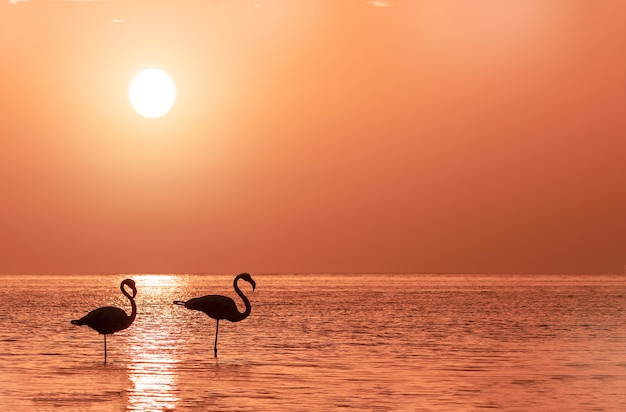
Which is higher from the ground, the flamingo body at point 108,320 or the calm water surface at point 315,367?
the flamingo body at point 108,320

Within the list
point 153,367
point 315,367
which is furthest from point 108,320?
point 315,367

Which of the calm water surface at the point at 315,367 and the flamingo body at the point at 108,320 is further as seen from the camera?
the flamingo body at the point at 108,320

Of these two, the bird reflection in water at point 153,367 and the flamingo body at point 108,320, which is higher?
the flamingo body at point 108,320

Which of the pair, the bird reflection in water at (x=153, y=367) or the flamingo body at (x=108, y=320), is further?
the flamingo body at (x=108, y=320)

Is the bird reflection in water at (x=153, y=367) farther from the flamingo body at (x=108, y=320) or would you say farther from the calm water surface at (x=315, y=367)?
the flamingo body at (x=108, y=320)

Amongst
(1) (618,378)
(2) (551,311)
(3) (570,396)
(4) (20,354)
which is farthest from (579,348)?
(2) (551,311)

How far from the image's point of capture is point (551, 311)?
191ft

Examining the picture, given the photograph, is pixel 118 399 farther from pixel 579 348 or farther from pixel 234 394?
pixel 579 348

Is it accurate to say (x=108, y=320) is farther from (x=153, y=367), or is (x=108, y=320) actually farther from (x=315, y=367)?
(x=315, y=367)

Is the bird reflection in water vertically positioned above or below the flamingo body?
below

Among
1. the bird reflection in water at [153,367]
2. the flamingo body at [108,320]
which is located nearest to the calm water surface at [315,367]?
the bird reflection in water at [153,367]

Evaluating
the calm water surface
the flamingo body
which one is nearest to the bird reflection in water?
the calm water surface

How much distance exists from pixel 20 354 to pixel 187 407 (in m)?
10.7

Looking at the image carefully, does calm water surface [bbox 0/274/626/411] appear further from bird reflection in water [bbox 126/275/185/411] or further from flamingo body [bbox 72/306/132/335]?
flamingo body [bbox 72/306/132/335]
